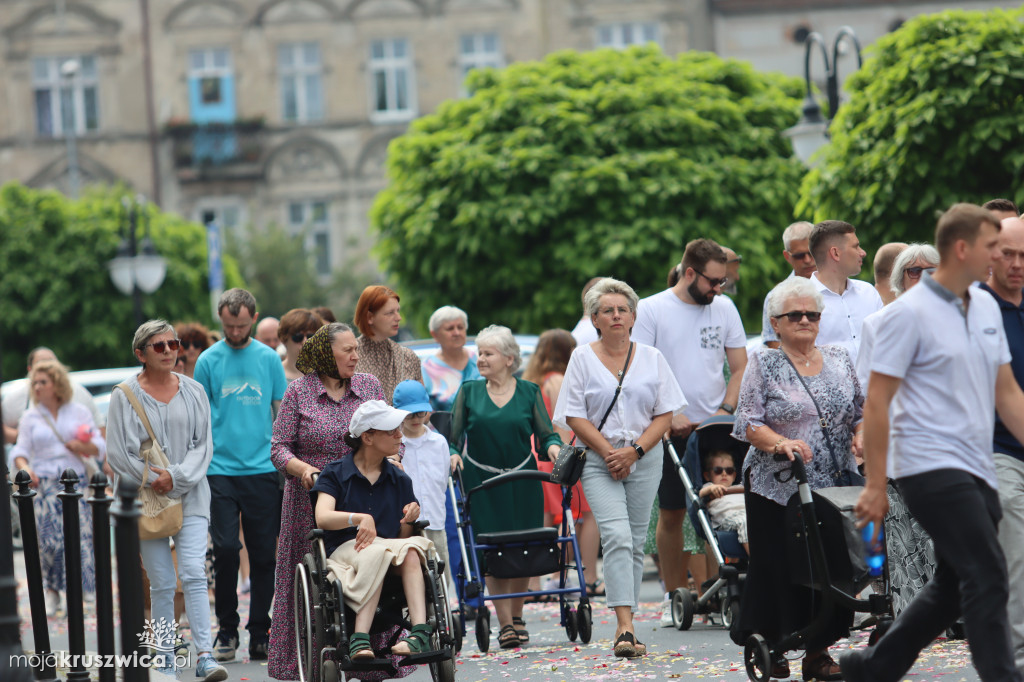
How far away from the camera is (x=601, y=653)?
8656mm

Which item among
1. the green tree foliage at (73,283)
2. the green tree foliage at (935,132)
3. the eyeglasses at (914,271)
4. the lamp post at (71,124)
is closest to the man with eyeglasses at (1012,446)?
the eyeglasses at (914,271)

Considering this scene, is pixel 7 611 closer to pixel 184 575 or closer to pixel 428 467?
pixel 184 575

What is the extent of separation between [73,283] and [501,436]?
27.6m

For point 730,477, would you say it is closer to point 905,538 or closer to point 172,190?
point 905,538

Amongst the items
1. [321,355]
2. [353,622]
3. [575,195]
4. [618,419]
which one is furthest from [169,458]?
[575,195]

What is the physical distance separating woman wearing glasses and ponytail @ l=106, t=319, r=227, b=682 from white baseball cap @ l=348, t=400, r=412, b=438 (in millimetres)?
1680

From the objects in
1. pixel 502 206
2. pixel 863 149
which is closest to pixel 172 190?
pixel 502 206

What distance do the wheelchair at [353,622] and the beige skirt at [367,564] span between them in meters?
0.06

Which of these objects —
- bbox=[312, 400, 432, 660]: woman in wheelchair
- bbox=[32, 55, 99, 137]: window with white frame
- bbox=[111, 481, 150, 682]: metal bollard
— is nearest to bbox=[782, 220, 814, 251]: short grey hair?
bbox=[312, 400, 432, 660]: woman in wheelchair

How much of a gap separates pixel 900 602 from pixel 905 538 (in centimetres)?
34

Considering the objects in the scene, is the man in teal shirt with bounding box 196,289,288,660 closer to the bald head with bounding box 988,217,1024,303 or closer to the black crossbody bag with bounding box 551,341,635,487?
the black crossbody bag with bounding box 551,341,635,487

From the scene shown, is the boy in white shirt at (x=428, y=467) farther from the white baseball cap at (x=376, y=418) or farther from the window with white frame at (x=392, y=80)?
the window with white frame at (x=392, y=80)

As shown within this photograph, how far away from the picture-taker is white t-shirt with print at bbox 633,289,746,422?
957 cm

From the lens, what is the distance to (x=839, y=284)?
9016 mm
